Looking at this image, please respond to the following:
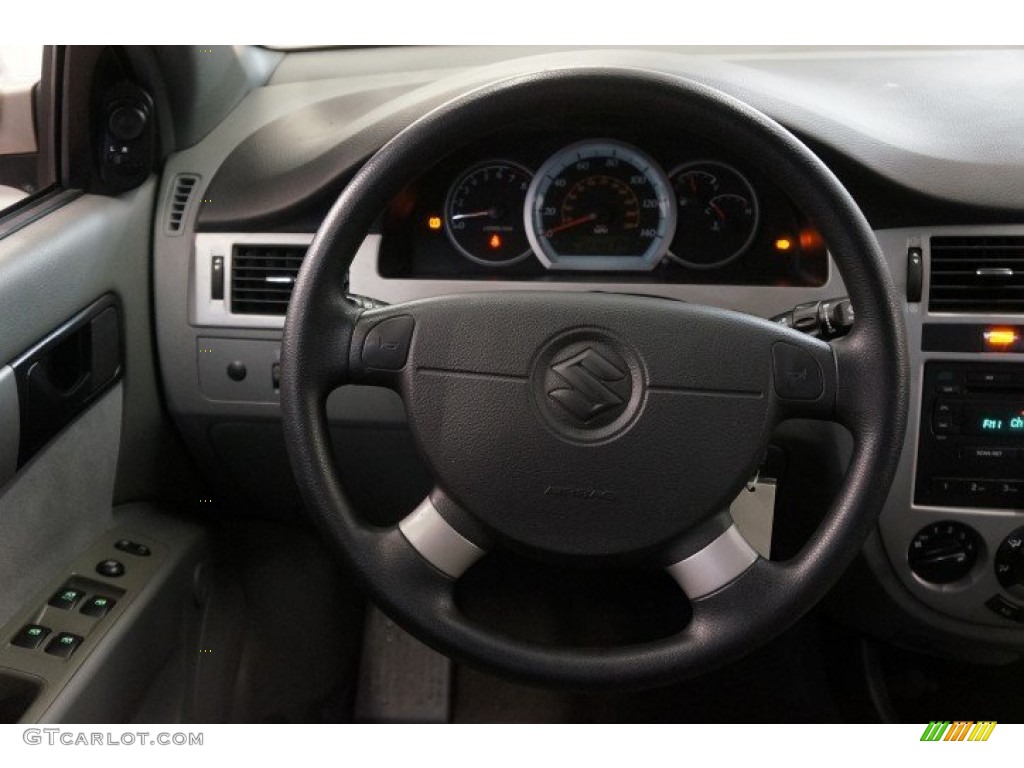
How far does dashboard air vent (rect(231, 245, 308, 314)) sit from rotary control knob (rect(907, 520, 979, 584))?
0.90 metres

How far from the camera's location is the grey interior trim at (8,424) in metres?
1.11

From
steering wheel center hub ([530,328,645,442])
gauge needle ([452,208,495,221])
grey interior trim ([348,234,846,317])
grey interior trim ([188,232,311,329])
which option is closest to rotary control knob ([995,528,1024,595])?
grey interior trim ([348,234,846,317])

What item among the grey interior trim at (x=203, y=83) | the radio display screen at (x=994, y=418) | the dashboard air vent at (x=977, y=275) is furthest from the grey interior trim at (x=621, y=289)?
the grey interior trim at (x=203, y=83)

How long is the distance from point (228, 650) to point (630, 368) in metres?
0.90

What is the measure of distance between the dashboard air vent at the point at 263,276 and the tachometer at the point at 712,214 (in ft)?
1.65

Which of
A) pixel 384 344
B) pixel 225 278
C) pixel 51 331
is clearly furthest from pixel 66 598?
pixel 384 344

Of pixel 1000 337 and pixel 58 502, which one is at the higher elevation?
pixel 1000 337

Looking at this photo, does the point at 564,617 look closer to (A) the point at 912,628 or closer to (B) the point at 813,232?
(A) the point at 912,628

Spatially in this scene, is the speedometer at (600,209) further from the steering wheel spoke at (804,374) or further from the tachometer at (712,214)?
the steering wheel spoke at (804,374)

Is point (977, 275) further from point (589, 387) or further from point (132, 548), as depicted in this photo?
point (132, 548)

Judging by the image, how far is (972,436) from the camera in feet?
4.13

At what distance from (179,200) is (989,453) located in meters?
1.12

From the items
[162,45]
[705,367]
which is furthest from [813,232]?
[162,45]
